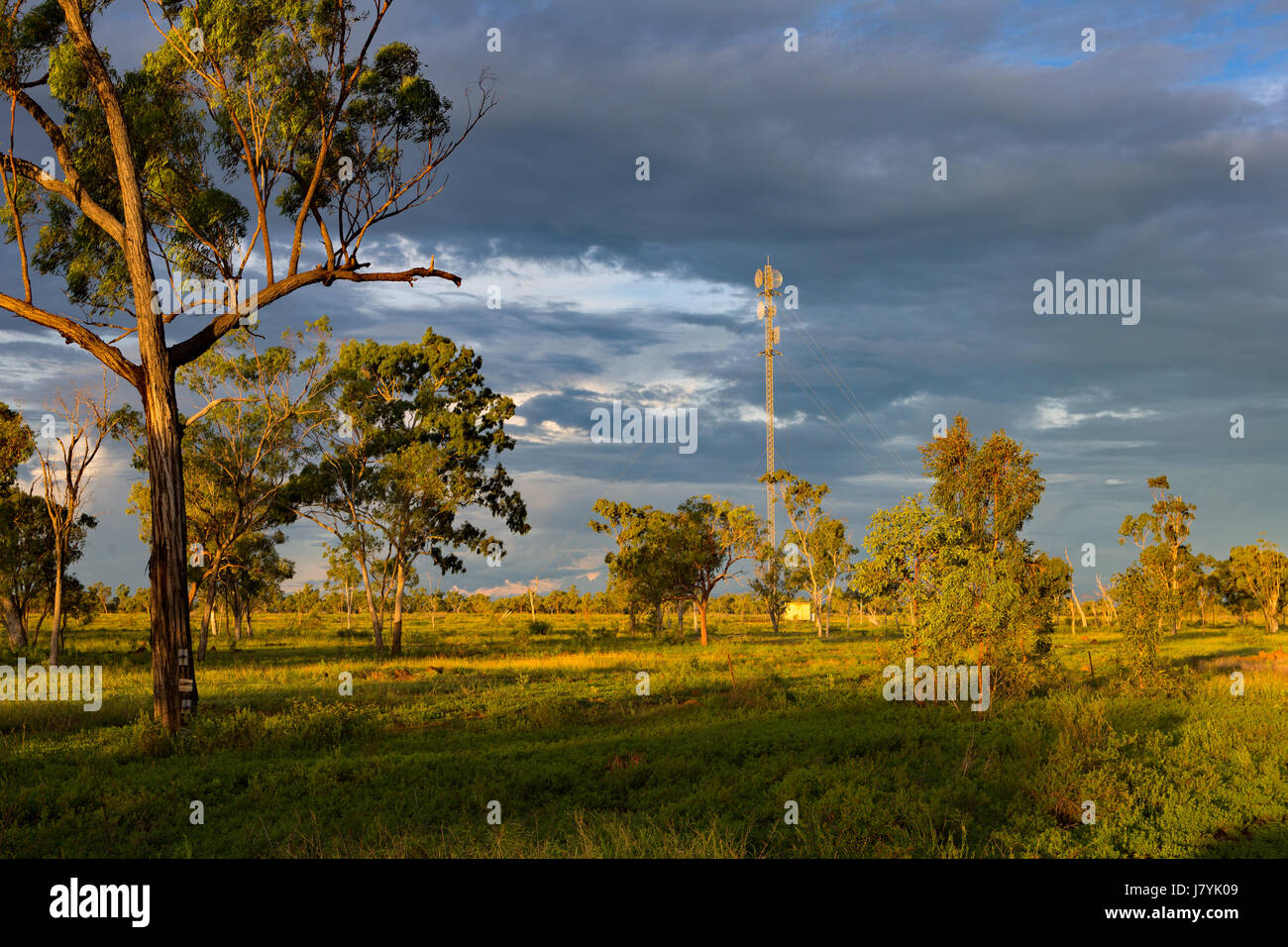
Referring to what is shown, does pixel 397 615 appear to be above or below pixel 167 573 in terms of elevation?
below

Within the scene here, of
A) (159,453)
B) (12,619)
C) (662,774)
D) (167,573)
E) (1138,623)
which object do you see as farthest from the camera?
(12,619)

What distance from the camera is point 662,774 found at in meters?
13.2

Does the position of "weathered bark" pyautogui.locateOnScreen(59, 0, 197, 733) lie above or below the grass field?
above

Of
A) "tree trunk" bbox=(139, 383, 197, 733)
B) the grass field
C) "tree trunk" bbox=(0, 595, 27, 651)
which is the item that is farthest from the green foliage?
"tree trunk" bbox=(0, 595, 27, 651)

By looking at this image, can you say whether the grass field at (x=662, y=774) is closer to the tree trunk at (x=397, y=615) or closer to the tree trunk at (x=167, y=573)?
the tree trunk at (x=167, y=573)

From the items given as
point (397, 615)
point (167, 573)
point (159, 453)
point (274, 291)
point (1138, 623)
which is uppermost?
point (274, 291)

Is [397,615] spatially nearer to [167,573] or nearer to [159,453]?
[167,573]

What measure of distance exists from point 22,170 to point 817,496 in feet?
183

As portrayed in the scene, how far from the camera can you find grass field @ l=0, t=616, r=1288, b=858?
9.91 meters

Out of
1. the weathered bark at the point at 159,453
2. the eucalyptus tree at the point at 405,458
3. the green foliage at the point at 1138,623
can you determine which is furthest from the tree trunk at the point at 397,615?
the green foliage at the point at 1138,623

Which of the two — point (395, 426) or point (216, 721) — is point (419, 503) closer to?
point (395, 426)

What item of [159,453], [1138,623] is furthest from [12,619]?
[1138,623]

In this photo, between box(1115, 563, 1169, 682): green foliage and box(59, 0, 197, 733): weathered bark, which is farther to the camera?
box(1115, 563, 1169, 682): green foliage

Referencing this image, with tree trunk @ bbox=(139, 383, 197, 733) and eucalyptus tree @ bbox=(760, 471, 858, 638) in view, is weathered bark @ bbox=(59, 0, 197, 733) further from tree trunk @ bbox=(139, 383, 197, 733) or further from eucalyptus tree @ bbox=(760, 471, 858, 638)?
eucalyptus tree @ bbox=(760, 471, 858, 638)
